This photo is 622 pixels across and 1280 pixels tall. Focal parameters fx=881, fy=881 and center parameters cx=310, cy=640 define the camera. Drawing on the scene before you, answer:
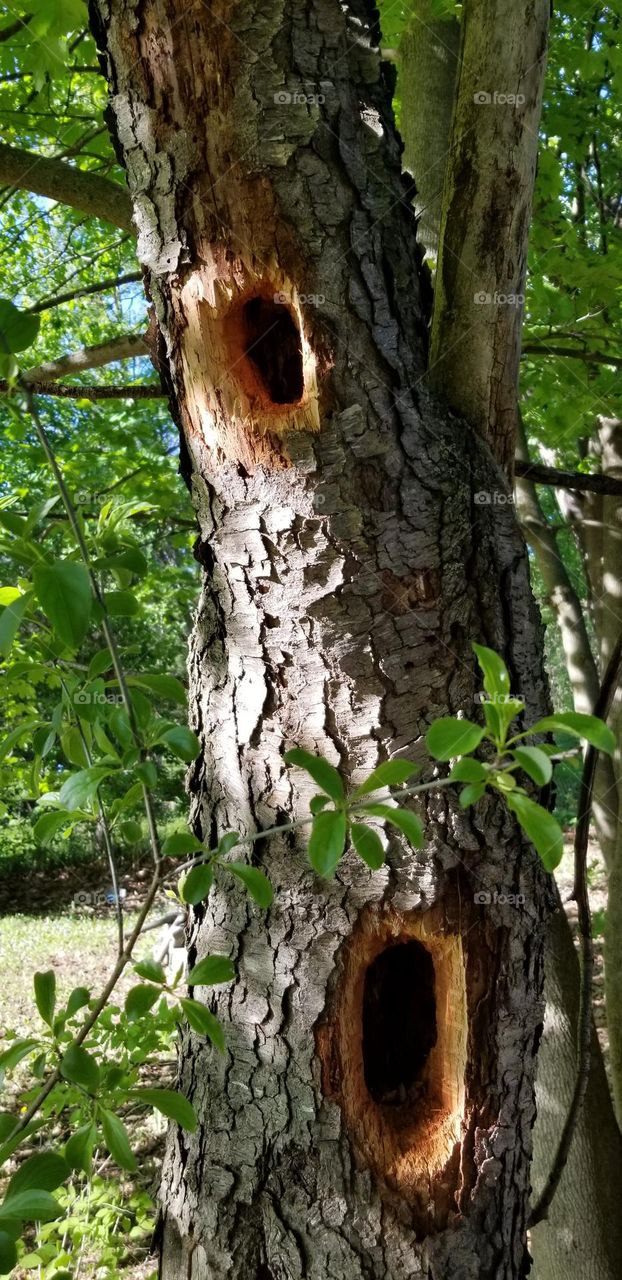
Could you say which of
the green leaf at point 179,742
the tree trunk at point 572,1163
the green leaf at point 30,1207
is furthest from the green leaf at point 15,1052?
the tree trunk at point 572,1163

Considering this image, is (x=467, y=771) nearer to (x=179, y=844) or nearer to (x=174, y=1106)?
(x=179, y=844)

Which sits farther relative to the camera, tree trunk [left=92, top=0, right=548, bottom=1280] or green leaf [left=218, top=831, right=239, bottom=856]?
tree trunk [left=92, top=0, right=548, bottom=1280]

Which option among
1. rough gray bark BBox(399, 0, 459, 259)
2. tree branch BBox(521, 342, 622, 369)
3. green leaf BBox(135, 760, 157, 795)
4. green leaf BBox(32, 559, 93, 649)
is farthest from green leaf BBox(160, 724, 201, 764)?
tree branch BBox(521, 342, 622, 369)

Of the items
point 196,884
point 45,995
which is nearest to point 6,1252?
point 45,995

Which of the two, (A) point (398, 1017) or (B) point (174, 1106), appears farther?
(A) point (398, 1017)

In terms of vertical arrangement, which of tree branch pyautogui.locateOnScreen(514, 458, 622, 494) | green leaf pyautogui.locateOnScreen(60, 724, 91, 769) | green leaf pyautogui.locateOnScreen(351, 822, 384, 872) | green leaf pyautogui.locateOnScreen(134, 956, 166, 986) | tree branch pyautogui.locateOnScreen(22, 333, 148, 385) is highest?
tree branch pyautogui.locateOnScreen(22, 333, 148, 385)

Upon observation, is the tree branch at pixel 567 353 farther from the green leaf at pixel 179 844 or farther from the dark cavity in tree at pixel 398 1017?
the green leaf at pixel 179 844

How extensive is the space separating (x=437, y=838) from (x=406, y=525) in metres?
0.49

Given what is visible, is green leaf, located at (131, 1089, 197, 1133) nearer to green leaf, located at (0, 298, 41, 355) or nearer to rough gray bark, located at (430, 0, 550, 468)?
green leaf, located at (0, 298, 41, 355)

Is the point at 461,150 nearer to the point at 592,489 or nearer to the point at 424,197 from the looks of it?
the point at 592,489

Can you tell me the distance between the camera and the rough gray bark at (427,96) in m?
2.80

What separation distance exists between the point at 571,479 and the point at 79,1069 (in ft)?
5.47

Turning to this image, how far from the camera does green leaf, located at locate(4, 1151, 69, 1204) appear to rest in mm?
857

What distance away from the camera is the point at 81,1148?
0.99 metres
